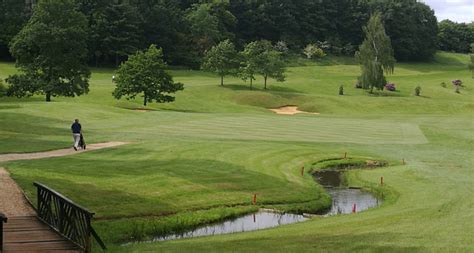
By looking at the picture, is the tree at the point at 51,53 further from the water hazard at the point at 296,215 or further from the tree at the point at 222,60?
the water hazard at the point at 296,215

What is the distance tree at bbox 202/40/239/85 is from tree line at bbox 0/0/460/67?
23.1 metres

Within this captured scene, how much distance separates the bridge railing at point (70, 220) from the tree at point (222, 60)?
228 ft

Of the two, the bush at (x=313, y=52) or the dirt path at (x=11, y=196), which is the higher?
the bush at (x=313, y=52)

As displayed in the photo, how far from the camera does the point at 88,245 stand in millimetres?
15242

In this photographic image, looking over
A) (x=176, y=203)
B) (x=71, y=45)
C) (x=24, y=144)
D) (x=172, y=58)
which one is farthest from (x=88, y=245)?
(x=172, y=58)

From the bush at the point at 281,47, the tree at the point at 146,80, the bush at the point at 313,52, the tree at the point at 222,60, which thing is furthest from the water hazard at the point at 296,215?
the bush at the point at 313,52

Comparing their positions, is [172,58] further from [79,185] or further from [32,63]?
[79,185]

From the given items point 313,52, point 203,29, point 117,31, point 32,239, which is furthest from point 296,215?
point 313,52

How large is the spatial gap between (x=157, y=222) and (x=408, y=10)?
153139mm

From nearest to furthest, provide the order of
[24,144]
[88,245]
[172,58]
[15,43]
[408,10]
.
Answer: [88,245], [24,144], [15,43], [172,58], [408,10]

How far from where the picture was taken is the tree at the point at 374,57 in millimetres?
89438

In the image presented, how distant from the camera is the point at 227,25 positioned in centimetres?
14038

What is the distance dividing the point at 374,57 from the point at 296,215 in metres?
69.0

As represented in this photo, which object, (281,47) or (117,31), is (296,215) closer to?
(117,31)
